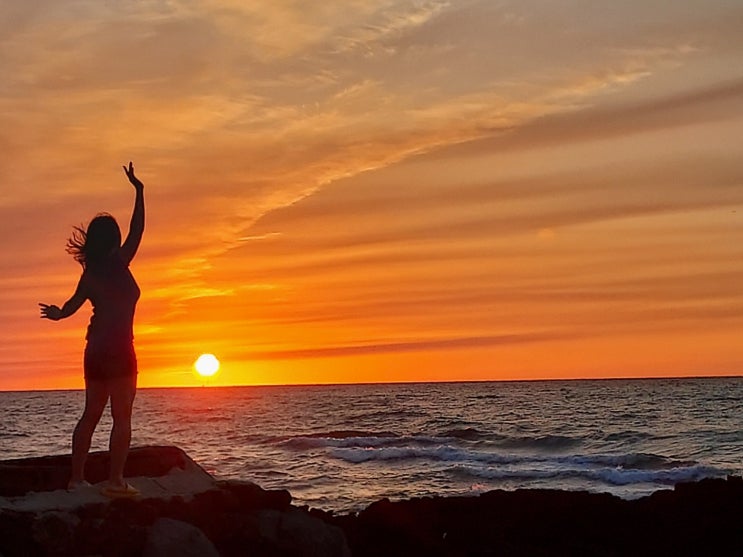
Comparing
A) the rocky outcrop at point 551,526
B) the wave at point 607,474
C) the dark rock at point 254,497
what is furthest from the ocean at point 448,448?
the dark rock at point 254,497

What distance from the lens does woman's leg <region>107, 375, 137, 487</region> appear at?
352 inches

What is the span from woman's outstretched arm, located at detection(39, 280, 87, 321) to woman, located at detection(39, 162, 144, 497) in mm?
10

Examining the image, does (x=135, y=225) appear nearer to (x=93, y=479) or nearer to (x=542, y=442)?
(x=93, y=479)

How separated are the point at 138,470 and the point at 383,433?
39.0 m

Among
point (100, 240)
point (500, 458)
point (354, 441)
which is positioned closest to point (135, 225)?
point (100, 240)

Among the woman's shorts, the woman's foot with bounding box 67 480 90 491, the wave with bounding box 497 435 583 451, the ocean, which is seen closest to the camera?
the woman's shorts

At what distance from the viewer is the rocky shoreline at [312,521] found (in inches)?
336

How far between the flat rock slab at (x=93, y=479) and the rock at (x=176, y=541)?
53 centimetres

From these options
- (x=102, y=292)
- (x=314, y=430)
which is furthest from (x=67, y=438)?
(x=102, y=292)

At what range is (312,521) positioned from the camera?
32.8 ft

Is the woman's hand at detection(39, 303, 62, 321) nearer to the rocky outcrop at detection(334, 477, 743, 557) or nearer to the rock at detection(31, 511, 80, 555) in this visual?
the rock at detection(31, 511, 80, 555)

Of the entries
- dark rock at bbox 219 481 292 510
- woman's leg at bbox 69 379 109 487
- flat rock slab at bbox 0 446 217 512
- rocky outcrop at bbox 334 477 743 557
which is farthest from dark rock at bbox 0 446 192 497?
rocky outcrop at bbox 334 477 743 557

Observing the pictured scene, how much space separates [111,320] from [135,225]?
84 centimetres

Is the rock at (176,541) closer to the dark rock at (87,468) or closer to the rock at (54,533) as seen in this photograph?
the rock at (54,533)
